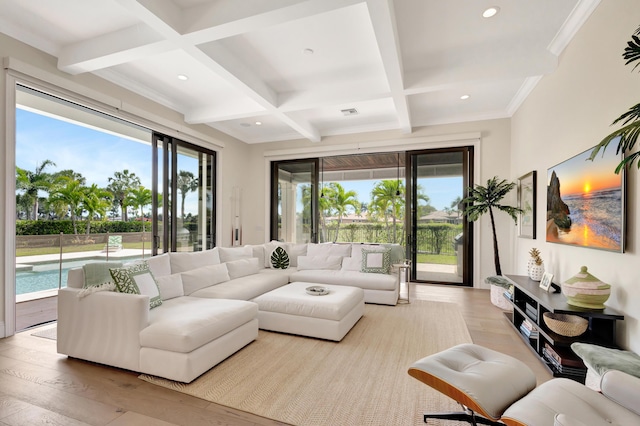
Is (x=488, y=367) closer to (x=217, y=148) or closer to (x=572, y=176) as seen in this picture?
(x=572, y=176)

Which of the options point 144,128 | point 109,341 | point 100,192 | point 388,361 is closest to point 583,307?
point 388,361

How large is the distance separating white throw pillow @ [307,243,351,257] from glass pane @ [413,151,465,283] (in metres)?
1.60

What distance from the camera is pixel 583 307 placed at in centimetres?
220

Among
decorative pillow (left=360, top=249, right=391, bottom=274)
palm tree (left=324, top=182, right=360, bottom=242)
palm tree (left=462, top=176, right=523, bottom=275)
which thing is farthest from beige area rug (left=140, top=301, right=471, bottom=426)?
palm tree (left=324, top=182, right=360, bottom=242)

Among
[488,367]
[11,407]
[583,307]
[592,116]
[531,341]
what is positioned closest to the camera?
[488,367]

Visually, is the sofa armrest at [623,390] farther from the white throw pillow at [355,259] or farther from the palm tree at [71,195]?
the palm tree at [71,195]

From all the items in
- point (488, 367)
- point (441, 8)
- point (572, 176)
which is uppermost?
point (441, 8)

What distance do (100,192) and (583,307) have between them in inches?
330

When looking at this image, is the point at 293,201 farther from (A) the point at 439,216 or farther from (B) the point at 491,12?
(B) the point at 491,12

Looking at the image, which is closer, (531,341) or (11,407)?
(11,407)

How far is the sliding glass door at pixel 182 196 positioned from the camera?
15.1ft

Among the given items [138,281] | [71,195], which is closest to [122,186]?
[71,195]

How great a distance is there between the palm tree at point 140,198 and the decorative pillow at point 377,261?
18.7ft

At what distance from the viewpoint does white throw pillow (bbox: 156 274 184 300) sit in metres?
2.91
